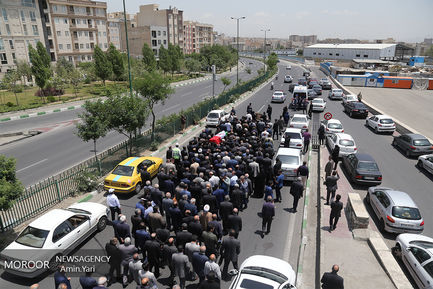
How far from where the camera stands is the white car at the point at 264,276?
6.52m

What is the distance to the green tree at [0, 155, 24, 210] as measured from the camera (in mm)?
8898

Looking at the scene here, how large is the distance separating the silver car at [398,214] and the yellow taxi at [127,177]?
33.3ft

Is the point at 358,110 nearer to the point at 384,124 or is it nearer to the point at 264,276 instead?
the point at 384,124

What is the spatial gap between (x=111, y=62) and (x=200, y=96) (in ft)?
61.3

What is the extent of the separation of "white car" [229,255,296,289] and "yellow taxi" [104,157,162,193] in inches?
292

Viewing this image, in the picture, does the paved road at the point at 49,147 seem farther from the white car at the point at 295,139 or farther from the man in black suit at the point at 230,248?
the white car at the point at 295,139

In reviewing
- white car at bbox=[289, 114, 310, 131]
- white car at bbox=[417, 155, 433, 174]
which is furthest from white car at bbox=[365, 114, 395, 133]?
white car at bbox=[417, 155, 433, 174]

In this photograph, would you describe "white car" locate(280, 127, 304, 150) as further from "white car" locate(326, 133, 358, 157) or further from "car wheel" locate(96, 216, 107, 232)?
"car wheel" locate(96, 216, 107, 232)

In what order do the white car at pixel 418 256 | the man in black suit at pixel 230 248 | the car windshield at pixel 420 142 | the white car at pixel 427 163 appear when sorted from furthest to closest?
1. the car windshield at pixel 420 142
2. the white car at pixel 427 163
3. the man in black suit at pixel 230 248
4. the white car at pixel 418 256

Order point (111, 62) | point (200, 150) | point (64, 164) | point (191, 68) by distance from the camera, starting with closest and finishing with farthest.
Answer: point (200, 150), point (64, 164), point (111, 62), point (191, 68)

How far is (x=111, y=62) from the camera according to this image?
50.6 m

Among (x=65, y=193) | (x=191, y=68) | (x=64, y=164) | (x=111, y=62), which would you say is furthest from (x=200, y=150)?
(x=191, y=68)

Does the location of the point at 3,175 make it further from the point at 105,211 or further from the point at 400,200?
the point at 400,200

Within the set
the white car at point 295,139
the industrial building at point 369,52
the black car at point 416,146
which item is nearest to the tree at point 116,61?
the white car at point 295,139
